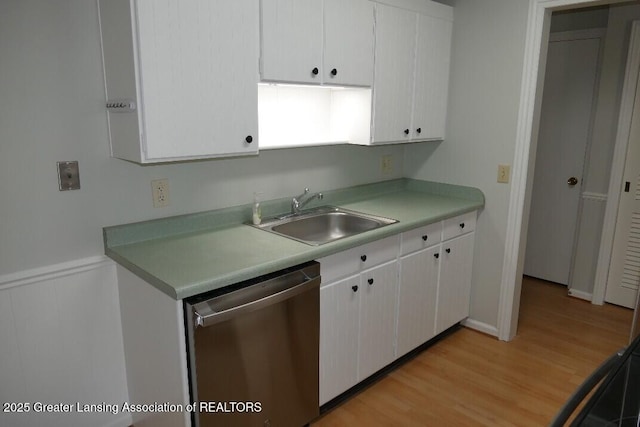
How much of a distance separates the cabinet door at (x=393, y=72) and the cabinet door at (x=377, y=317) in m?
0.80

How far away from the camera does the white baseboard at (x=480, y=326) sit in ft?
10.2

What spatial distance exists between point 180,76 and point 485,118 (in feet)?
6.50

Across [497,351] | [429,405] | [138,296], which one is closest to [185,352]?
[138,296]

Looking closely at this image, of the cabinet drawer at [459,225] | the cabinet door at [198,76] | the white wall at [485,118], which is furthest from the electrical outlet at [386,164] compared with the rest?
the cabinet door at [198,76]

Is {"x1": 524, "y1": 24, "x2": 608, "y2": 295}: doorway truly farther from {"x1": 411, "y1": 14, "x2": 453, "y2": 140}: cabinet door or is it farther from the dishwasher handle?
the dishwasher handle

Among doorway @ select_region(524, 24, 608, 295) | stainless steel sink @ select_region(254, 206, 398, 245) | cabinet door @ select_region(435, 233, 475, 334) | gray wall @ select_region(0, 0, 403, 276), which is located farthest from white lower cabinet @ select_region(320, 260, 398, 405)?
doorway @ select_region(524, 24, 608, 295)

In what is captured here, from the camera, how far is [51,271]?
188 centimetres

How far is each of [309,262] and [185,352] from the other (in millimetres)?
630

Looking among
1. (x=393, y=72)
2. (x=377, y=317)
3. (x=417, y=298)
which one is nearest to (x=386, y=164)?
(x=393, y=72)

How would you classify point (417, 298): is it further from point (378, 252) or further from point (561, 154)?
point (561, 154)

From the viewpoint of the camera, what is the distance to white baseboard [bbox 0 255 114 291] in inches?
70.2

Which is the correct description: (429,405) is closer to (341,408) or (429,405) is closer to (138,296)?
(341,408)

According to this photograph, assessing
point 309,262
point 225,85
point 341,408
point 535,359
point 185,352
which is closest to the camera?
point 185,352

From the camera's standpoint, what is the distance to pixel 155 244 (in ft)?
6.71
